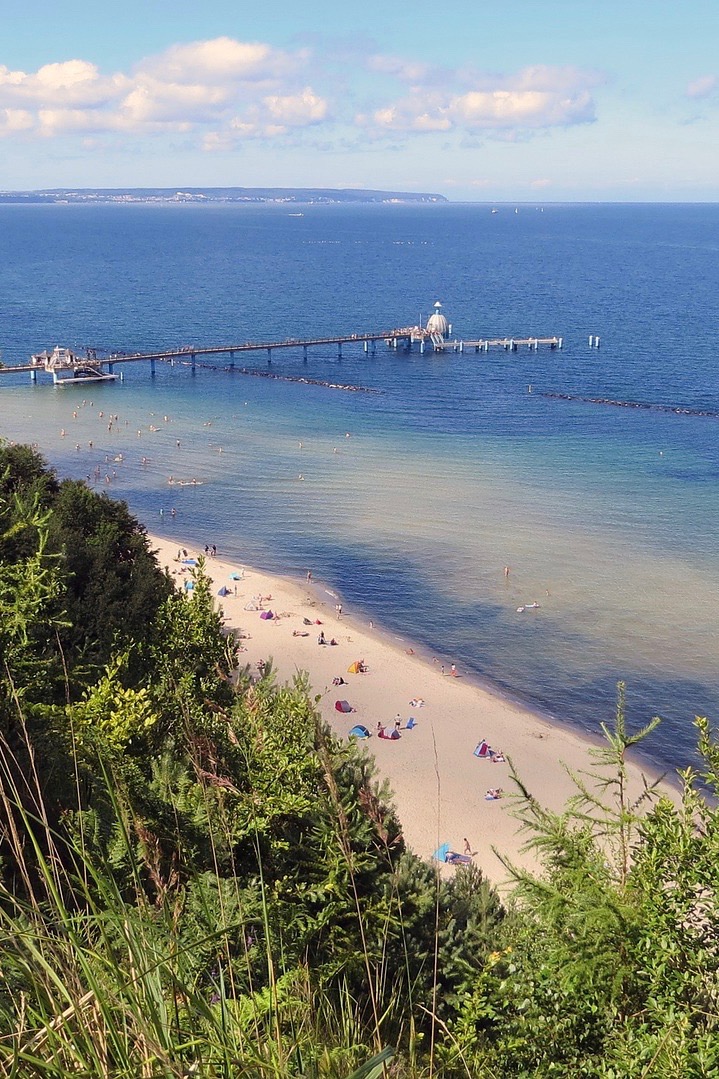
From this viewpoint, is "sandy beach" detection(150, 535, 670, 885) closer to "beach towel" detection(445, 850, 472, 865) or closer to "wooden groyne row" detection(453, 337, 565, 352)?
"beach towel" detection(445, 850, 472, 865)

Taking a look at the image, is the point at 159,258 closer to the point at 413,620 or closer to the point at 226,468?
the point at 226,468

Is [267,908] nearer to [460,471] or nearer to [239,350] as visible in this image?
[460,471]

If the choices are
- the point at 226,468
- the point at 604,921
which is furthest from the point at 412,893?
the point at 226,468

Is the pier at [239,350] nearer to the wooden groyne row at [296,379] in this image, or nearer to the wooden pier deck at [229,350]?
the wooden pier deck at [229,350]

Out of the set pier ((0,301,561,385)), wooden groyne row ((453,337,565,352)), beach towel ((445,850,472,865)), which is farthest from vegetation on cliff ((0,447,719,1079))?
wooden groyne row ((453,337,565,352))

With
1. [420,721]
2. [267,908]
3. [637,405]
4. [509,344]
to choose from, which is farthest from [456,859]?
[509,344]

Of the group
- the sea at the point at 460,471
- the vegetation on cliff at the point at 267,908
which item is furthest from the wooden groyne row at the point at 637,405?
the vegetation on cliff at the point at 267,908
